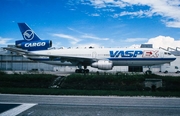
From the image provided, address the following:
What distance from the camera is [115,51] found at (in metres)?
28.9

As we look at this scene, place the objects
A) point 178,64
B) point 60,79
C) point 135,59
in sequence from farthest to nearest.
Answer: point 178,64
point 135,59
point 60,79

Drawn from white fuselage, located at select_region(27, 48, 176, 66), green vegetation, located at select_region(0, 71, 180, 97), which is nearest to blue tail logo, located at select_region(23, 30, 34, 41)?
white fuselage, located at select_region(27, 48, 176, 66)

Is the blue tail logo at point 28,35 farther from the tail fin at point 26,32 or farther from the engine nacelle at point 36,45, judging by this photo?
the engine nacelle at point 36,45

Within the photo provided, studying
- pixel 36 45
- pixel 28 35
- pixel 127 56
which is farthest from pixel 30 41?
pixel 127 56

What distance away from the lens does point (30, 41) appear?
1318 inches

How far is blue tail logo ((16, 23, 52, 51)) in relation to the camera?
3316 cm

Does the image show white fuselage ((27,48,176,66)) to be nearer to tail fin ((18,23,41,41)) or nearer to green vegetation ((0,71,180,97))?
tail fin ((18,23,41,41))

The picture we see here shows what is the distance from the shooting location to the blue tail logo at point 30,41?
109 ft

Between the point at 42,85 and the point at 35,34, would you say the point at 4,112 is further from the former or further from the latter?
the point at 35,34

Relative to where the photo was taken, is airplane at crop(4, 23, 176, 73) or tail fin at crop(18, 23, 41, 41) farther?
tail fin at crop(18, 23, 41, 41)

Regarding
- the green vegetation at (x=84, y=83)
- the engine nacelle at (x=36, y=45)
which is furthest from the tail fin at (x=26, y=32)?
the green vegetation at (x=84, y=83)

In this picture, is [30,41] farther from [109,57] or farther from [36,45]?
[109,57]

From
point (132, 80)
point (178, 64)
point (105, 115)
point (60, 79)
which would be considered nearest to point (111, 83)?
point (132, 80)

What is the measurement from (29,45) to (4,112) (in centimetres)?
2723
